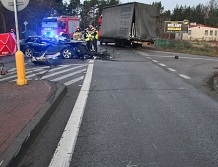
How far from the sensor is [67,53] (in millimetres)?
16500

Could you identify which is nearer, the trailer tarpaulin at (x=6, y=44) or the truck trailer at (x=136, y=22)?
the trailer tarpaulin at (x=6, y=44)

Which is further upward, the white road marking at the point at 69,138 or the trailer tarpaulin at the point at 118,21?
the trailer tarpaulin at the point at 118,21

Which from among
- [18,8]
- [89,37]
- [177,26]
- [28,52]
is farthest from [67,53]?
[177,26]

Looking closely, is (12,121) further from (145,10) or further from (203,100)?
(145,10)

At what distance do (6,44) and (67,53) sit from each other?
5030 mm

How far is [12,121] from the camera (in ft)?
16.5

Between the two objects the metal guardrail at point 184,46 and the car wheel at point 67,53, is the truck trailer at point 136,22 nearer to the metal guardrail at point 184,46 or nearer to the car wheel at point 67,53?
the metal guardrail at point 184,46

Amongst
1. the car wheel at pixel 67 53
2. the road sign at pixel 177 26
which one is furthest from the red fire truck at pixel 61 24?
the car wheel at pixel 67 53

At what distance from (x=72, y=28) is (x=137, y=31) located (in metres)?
15.9

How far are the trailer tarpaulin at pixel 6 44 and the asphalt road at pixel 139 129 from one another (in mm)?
11595

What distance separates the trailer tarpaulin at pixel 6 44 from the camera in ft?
61.0

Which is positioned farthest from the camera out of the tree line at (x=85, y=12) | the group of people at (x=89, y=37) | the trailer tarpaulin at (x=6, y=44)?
the tree line at (x=85, y=12)

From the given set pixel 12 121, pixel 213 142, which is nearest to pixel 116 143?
pixel 213 142

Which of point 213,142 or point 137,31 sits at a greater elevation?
point 137,31
